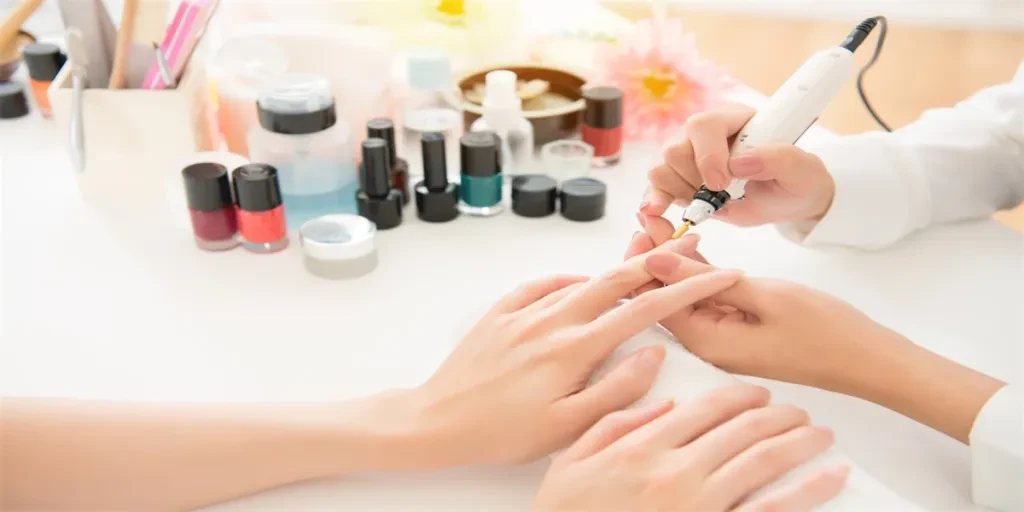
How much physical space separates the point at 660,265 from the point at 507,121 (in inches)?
14.4

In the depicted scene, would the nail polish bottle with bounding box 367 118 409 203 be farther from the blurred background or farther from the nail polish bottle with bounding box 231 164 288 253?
the blurred background

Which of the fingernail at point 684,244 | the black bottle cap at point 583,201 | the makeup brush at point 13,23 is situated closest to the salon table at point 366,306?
the black bottle cap at point 583,201

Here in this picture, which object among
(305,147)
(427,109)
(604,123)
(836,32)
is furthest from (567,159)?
(836,32)

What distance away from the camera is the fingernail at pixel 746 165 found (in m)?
0.59

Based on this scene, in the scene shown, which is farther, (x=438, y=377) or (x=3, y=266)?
(x=3, y=266)

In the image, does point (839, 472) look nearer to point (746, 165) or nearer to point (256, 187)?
point (746, 165)

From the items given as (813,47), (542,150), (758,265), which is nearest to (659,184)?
(758,265)

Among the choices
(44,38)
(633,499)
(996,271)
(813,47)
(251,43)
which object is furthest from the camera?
(813,47)

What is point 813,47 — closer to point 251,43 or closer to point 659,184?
point 659,184

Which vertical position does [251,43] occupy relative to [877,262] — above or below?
above

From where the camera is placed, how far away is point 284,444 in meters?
0.47

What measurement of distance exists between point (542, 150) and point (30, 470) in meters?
0.57

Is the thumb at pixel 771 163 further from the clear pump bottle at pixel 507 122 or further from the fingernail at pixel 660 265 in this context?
the clear pump bottle at pixel 507 122

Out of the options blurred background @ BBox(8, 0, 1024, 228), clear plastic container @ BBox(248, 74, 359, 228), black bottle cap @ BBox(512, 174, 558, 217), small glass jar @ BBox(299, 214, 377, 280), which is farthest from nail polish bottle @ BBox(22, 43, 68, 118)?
black bottle cap @ BBox(512, 174, 558, 217)
